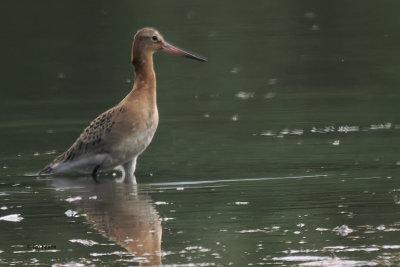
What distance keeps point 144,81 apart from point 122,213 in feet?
8.62

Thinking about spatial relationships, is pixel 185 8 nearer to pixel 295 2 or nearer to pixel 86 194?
pixel 295 2

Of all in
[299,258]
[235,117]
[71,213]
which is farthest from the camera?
[235,117]

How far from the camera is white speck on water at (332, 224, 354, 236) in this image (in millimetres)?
7708

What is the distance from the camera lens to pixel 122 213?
893 cm

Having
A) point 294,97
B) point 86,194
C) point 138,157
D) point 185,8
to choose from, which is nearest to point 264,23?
point 185,8

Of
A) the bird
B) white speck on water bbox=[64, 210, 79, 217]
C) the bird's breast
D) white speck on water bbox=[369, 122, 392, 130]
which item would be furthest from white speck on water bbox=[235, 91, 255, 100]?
white speck on water bbox=[64, 210, 79, 217]

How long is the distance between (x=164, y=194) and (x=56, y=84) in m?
8.08

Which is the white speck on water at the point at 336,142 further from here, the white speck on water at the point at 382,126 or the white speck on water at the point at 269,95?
the white speck on water at the point at 269,95

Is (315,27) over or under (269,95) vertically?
over

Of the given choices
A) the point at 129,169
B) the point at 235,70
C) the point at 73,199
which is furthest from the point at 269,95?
the point at 73,199

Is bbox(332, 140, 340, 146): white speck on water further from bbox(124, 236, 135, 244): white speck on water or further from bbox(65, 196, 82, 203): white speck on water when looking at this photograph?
bbox(124, 236, 135, 244): white speck on water

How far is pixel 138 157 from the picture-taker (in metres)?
12.1

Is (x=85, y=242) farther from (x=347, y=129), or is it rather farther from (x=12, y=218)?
(x=347, y=129)

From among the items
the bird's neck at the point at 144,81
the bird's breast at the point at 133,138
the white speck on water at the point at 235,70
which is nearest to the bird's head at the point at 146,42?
the bird's neck at the point at 144,81
